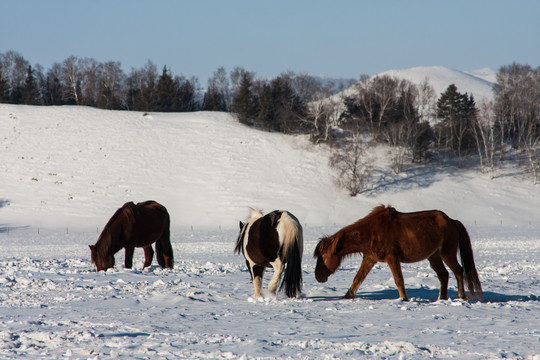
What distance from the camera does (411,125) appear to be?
58.7m

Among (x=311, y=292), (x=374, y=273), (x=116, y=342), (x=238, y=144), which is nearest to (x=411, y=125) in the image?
(x=238, y=144)

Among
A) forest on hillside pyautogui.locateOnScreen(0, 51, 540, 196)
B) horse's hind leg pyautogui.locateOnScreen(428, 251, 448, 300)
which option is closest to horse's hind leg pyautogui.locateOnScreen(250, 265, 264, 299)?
horse's hind leg pyautogui.locateOnScreen(428, 251, 448, 300)

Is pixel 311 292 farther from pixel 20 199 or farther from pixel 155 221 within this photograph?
pixel 20 199

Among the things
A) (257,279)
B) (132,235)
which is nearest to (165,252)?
(132,235)

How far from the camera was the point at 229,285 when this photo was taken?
12.4 m

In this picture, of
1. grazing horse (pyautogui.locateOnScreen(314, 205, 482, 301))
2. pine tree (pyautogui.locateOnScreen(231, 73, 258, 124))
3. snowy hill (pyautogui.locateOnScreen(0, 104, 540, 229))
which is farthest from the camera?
pine tree (pyautogui.locateOnScreen(231, 73, 258, 124))

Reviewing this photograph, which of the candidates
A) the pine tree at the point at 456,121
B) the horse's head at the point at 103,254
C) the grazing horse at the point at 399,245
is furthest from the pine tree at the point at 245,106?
the grazing horse at the point at 399,245

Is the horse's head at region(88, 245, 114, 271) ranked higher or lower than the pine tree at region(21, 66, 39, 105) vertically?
lower

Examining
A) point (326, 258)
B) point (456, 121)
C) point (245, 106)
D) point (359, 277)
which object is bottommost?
point (359, 277)

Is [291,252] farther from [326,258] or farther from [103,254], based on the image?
[103,254]

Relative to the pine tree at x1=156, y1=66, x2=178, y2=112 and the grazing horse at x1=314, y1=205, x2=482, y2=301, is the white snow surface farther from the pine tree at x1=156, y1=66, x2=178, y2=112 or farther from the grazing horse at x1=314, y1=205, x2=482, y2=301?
the pine tree at x1=156, y1=66, x2=178, y2=112

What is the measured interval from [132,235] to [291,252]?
5.89 m

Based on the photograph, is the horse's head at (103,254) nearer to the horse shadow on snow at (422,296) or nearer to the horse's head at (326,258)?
the horse shadow on snow at (422,296)

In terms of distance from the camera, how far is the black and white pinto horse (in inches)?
403
